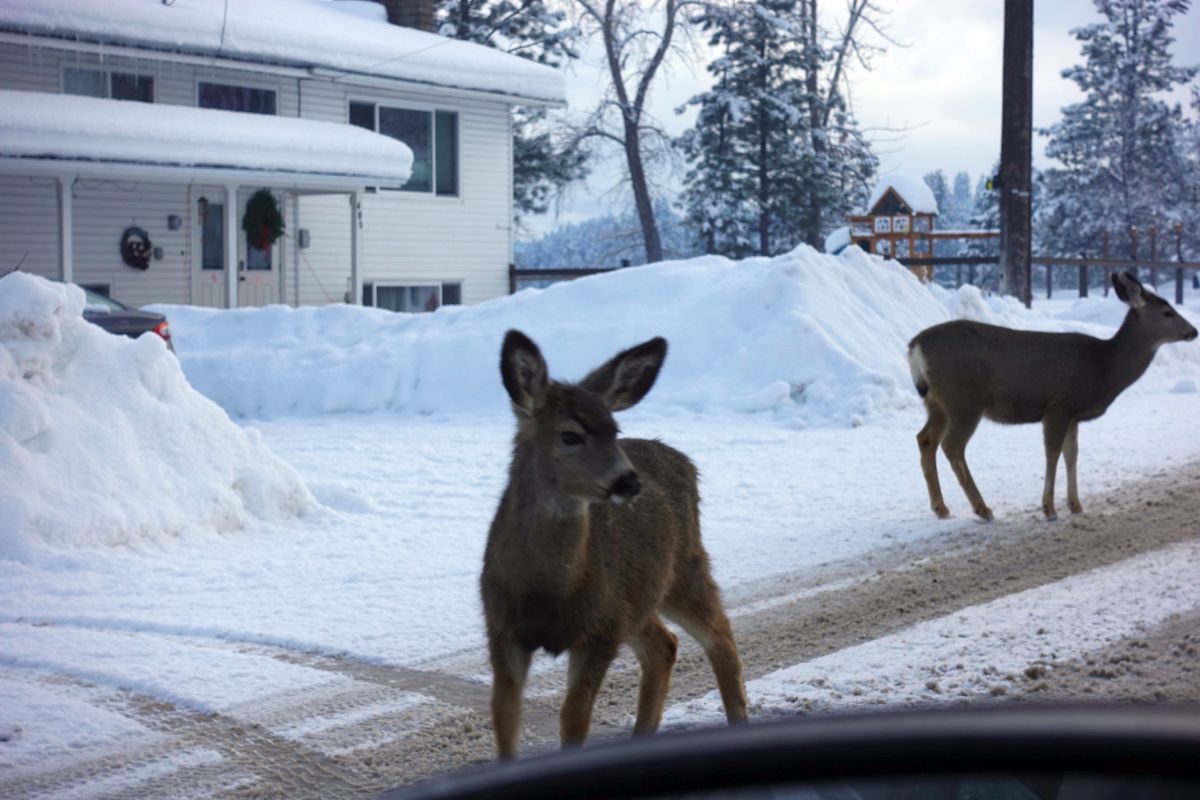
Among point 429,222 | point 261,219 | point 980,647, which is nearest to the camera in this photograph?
point 980,647

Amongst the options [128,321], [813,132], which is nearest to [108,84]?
[128,321]

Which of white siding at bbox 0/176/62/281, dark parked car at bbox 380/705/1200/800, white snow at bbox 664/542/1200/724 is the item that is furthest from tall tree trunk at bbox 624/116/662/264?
dark parked car at bbox 380/705/1200/800

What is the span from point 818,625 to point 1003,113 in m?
18.1

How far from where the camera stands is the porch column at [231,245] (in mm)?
27375

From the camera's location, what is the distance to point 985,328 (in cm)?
1227

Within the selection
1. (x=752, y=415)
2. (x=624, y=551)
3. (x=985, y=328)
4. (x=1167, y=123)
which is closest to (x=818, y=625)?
(x=624, y=551)

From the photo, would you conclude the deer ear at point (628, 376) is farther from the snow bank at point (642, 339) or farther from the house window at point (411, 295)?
the house window at point (411, 295)

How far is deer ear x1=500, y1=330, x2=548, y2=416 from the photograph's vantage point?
5.32 meters

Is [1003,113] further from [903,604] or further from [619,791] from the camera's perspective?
[619,791]

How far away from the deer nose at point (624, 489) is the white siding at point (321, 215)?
23.3m

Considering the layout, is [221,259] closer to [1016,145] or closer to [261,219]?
[261,219]

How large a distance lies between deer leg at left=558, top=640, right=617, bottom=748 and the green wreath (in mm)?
24990

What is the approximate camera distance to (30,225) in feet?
85.1

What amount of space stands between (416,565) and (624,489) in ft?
16.9
